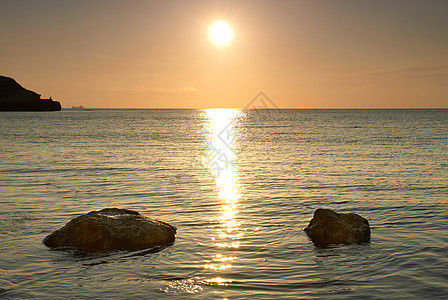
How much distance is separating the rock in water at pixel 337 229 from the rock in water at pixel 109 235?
4966 millimetres

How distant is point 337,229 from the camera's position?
14.0m

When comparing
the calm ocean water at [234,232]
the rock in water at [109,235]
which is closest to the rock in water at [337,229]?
the calm ocean water at [234,232]

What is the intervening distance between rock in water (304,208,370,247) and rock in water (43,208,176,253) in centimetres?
497

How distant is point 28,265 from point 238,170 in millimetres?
22780

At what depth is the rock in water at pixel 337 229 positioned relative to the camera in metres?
13.7

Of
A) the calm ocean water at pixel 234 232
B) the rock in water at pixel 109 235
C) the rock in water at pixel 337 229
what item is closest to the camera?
the calm ocean water at pixel 234 232

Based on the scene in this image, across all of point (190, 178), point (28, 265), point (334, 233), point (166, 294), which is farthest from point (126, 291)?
point (190, 178)

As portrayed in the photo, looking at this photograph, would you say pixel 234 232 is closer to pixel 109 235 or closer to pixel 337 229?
pixel 337 229

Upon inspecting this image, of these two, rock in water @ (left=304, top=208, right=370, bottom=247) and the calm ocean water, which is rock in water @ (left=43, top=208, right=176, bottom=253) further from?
rock in water @ (left=304, top=208, right=370, bottom=247)

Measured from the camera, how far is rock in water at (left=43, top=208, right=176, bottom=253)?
1294 centimetres

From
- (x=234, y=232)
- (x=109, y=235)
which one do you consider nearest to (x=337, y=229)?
(x=234, y=232)

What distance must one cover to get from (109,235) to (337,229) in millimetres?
7514

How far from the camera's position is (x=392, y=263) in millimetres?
11750

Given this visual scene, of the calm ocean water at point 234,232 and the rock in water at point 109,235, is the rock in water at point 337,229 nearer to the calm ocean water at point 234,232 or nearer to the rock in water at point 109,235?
the calm ocean water at point 234,232
